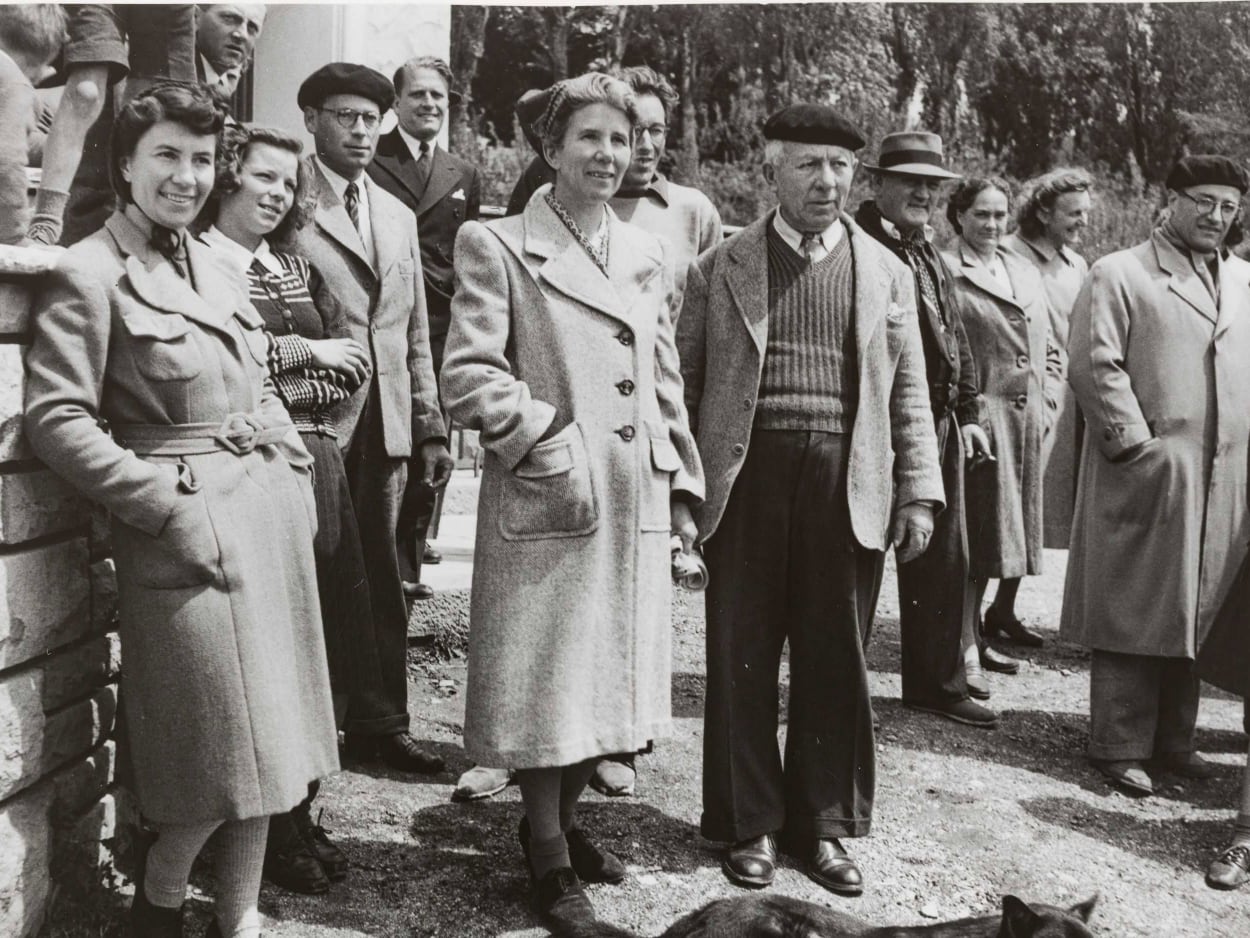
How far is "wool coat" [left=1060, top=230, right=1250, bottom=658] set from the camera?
215 inches

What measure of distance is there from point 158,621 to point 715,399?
6.19 ft

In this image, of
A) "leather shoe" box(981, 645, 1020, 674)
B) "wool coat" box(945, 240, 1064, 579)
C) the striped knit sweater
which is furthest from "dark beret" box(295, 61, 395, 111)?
"leather shoe" box(981, 645, 1020, 674)

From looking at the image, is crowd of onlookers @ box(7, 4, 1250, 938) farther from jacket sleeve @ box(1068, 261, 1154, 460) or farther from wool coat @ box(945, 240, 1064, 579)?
wool coat @ box(945, 240, 1064, 579)

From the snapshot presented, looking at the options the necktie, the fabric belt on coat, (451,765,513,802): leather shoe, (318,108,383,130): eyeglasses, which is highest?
(318,108,383,130): eyeglasses

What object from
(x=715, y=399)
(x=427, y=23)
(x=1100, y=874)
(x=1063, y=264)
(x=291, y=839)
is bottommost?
(x=1100, y=874)

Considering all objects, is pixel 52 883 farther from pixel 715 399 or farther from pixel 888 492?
pixel 888 492

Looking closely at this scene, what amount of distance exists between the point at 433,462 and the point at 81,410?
1809 millimetres

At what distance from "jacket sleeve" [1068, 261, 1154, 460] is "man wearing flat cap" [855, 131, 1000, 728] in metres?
0.49

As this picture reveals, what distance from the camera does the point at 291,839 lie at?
3945mm

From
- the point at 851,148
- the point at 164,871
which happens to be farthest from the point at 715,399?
the point at 164,871

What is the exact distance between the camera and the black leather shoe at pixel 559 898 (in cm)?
367

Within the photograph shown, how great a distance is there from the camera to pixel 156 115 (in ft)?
10.6

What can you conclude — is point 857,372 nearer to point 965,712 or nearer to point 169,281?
point 169,281

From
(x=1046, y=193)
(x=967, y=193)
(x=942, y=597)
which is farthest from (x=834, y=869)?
(x=1046, y=193)
